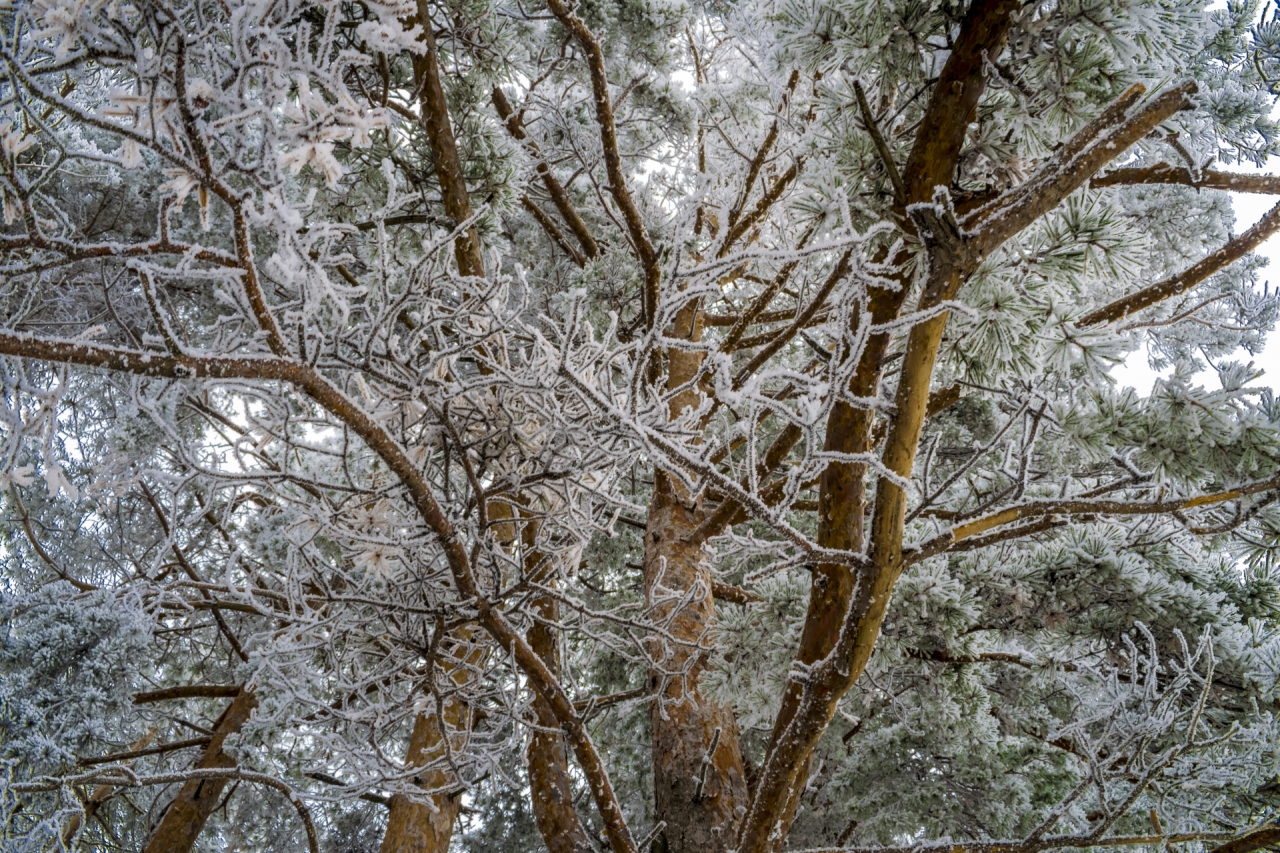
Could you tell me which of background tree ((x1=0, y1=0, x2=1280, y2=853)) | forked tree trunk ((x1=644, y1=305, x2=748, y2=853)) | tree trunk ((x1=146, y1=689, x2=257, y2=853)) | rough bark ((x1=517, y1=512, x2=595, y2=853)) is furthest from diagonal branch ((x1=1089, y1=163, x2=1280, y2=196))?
tree trunk ((x1=146, y1=689, x2=257, y2=853))

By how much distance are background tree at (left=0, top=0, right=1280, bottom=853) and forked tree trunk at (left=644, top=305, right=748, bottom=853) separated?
22 mm

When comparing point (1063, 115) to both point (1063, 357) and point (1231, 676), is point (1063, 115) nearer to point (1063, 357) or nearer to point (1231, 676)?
point (1063, 357)

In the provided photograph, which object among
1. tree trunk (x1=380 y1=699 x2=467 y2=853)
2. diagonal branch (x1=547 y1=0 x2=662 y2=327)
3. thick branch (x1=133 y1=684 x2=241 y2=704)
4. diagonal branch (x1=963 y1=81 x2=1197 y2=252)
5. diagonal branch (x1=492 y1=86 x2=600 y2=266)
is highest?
diagonal branch (x1=492 y1=86 x2=600 y2=266)

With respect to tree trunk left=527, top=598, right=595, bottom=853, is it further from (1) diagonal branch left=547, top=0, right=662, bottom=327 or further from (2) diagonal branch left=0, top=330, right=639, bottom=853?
(1) diagonal branch left=547, top=0, right=662, bottom=327

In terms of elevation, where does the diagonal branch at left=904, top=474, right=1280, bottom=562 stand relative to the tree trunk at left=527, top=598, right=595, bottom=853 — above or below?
above

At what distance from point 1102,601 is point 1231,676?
2.00ft

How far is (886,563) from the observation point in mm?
1906

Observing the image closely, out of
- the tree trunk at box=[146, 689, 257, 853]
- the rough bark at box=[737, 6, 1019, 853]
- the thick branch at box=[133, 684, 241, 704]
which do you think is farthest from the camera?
the thick branch at box=[133, 684, 241, 704]

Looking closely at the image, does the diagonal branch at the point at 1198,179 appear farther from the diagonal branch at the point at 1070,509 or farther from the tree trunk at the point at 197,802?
the tree trunk at the point at 197,802

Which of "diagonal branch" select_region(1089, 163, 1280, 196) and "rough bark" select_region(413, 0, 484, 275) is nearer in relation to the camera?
"diagonal branch" select_region(1089, 163, 1280, 196)

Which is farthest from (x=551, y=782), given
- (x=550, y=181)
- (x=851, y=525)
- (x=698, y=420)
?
(x=550, y=181)

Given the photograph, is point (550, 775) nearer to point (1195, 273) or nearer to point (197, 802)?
point (197, 802)

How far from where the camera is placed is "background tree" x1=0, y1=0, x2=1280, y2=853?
5.09 feet

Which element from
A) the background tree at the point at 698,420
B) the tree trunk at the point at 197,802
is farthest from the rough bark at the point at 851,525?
the tree trunk at the point at 197,802
